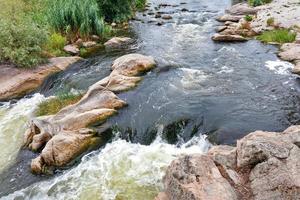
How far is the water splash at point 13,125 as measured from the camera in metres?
12.9

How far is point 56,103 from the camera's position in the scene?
16.0 m

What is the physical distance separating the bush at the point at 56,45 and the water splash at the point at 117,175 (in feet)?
34.9

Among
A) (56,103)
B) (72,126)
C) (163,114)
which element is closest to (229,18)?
(56,103)

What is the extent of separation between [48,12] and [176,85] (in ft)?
39.7

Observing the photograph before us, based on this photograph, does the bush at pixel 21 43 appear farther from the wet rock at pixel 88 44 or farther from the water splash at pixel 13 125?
the wet rock at pixel 88 44

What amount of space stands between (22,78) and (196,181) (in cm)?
1271

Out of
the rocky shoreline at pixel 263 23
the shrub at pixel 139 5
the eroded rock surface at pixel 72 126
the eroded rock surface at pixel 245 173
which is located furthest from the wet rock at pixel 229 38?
the eroded rock surface at pixel 245 173

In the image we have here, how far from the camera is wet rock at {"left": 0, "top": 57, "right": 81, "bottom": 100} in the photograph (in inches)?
693

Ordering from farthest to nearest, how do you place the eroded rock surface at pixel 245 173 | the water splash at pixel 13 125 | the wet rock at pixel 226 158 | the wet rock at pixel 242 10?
the wet rock at pixel 242 10 < the water splash at pixel 13 125 < the wet rock at pixel 226 158 < the eroded rock surface at pixel 245 173

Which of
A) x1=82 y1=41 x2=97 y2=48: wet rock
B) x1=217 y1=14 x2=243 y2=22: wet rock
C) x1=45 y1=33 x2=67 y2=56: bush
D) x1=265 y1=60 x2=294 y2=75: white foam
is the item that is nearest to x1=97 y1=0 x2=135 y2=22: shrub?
x1=82 y1=41 x2=97 y2=48: wet rock

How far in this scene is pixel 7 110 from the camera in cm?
1628

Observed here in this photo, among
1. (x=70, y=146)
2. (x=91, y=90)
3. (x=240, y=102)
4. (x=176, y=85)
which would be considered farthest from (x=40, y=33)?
(x=240, y=102)

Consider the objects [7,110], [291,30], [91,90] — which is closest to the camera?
[91,90]

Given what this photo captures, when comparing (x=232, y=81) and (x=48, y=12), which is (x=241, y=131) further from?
(x=48, y=12)
